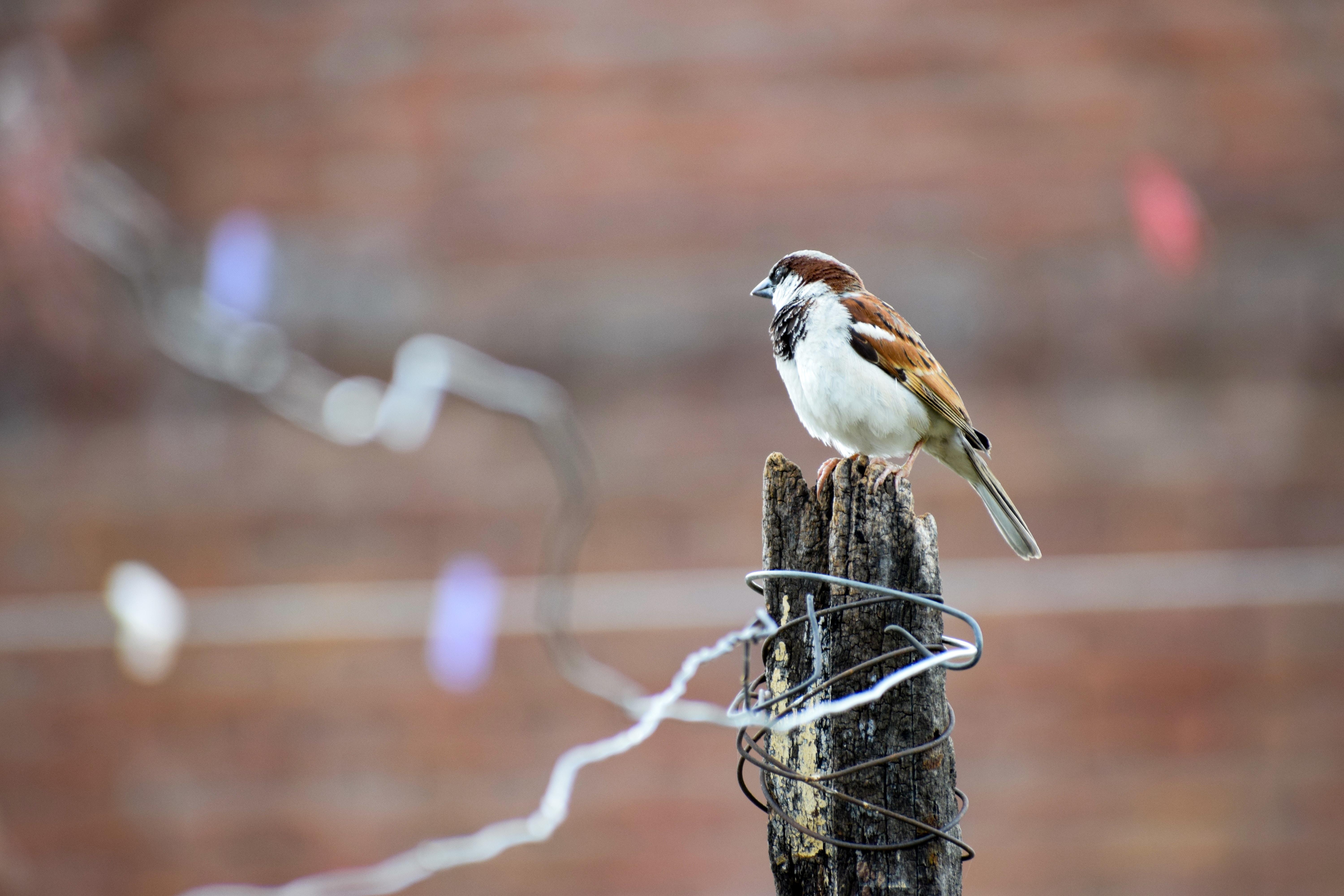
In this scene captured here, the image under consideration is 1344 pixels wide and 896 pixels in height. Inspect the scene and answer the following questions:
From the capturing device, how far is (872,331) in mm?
1852

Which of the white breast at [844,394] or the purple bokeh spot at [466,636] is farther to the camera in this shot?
the purple bokeh spot at [466,636]

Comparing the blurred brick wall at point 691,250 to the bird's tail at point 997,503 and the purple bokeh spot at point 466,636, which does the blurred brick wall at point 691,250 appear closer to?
the purple bokeh spot at point 466,636

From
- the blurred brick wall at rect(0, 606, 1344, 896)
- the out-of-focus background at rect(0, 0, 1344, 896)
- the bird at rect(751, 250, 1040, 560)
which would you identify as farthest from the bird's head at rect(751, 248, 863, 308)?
the blurred brick wall at rect(0, 606, 1344, 896)

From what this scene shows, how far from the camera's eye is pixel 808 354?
1862 mm

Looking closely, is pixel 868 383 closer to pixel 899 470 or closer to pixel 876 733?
pixel 899 470

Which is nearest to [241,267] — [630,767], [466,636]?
[466,636]

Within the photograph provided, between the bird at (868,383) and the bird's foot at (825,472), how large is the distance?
0.23 m

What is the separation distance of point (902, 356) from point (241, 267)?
16.3ft

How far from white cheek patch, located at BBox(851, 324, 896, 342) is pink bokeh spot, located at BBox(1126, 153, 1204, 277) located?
4345 mm

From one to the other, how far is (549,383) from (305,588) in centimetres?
185

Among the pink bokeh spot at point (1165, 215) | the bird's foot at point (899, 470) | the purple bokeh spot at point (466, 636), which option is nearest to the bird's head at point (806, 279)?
the bird's foot at point (899, 470)

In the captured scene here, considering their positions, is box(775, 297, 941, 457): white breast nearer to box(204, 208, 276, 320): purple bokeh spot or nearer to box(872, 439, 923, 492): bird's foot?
box(872, 439, 923, 492): bird's foot

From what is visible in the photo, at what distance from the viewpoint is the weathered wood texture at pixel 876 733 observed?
1.16 meters

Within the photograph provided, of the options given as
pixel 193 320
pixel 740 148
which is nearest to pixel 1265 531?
pixel 740 148
